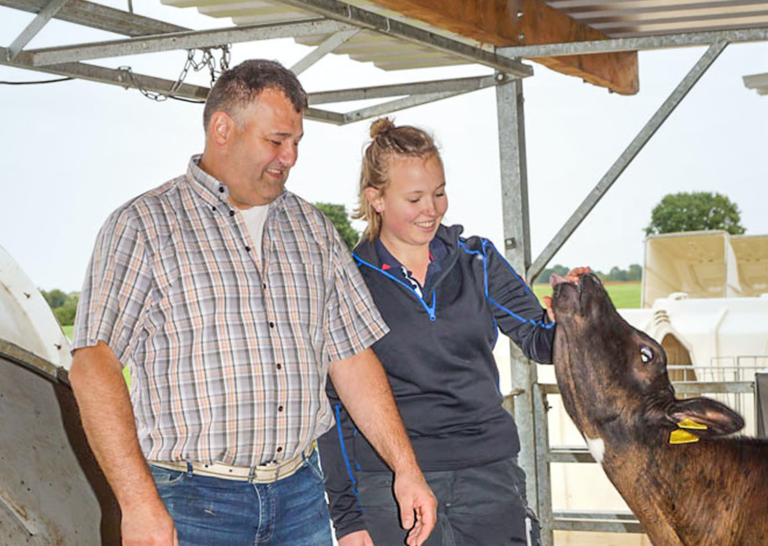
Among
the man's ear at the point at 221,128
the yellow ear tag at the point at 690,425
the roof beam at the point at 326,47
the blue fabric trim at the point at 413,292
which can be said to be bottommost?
the yellow ear tag at the point at 690,425

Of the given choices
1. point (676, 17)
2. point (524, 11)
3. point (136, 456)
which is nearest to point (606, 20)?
point (676, 17)

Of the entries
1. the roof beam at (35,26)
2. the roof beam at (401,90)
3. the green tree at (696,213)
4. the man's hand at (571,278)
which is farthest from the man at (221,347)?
the green tree at (696,213)

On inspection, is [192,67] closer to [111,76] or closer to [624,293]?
[111,76]

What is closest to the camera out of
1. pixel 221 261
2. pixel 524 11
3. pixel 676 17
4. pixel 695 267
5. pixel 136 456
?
pixel 136 456

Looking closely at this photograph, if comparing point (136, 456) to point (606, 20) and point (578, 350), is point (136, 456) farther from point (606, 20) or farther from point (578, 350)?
point (606, 20)

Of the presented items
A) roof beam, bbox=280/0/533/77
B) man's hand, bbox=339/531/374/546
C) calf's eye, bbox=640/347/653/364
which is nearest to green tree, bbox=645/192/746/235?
roof beam, bbox=280/0/533/77

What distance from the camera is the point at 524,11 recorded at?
486 cm

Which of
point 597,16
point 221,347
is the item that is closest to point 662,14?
point 597,16

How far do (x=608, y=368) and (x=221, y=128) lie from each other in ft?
4.65

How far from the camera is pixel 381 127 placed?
264 centimetres

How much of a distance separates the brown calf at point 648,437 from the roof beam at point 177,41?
1391mm

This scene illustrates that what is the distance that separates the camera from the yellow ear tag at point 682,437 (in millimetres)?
2748

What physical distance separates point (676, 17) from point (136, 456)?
4.45m

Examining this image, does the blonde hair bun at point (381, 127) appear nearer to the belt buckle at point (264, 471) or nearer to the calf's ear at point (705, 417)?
the belt buckle at point (264, 471)
